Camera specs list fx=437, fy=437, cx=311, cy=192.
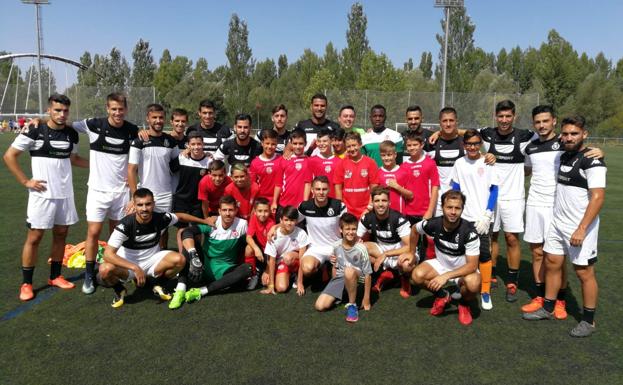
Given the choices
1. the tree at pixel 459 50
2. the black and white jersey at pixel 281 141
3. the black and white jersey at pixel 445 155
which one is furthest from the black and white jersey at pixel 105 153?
the tree at pixel 459 50

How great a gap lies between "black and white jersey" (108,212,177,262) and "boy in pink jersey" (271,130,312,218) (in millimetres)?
1315

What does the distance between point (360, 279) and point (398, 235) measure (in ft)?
2.13

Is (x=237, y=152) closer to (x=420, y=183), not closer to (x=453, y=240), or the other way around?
(x=420, y=183)

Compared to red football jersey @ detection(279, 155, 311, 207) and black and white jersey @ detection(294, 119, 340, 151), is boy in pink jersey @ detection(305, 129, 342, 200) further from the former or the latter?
black and white jersey @ detection(294, 119, 340, 151)

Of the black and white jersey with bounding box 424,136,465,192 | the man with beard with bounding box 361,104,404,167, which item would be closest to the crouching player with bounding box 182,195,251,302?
the man with beard with bounding box 361,104,404,167

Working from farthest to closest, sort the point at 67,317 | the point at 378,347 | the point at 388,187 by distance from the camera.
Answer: the point at 388,187 < the point at 67,317 < the point at 378,347

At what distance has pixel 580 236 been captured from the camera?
3.47m

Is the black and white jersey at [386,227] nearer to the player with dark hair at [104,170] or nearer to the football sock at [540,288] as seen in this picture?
the football sock at [540,288]

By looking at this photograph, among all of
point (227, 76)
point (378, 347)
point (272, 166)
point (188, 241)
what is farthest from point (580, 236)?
point (227, 76)

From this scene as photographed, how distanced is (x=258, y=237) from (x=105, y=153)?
1.84 metres

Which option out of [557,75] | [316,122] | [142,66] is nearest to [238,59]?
[142,66]

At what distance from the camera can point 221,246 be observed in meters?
4.75

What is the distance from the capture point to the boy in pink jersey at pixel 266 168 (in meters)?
5.12

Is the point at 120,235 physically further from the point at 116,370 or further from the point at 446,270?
the point at 446,270
